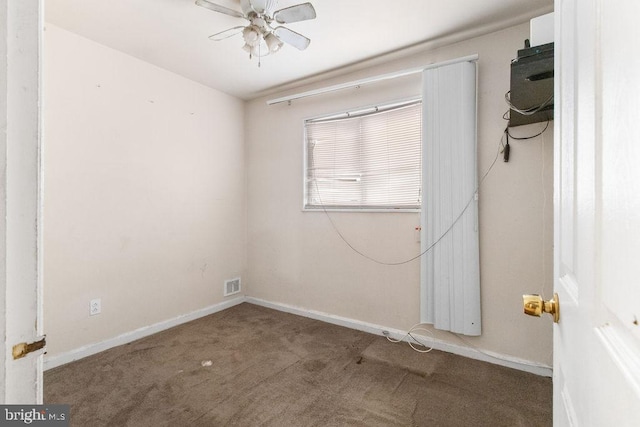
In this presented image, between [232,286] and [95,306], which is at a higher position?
[95,306]

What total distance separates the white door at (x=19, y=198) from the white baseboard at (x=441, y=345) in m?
2.62

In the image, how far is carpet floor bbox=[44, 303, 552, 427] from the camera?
1.69 metres

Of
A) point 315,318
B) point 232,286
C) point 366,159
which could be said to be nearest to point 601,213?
point 366,159

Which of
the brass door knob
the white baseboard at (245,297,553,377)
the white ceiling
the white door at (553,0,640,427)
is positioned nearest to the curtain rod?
the white ceiling

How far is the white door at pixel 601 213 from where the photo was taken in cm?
31

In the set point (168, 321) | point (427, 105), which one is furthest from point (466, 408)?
point (168, 321)

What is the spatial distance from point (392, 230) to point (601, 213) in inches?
94.4

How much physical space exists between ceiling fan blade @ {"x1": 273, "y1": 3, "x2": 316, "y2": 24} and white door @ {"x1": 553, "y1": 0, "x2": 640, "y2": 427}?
1.51 meters

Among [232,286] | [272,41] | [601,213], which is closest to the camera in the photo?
[601,213]

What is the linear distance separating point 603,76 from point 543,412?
2139 millimetres

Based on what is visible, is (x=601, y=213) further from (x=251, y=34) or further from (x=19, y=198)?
(x=251, y=34)

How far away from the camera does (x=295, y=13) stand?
72.4 inches

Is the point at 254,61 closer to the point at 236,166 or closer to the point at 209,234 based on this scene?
the point at 236,166

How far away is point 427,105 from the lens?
2.48m
